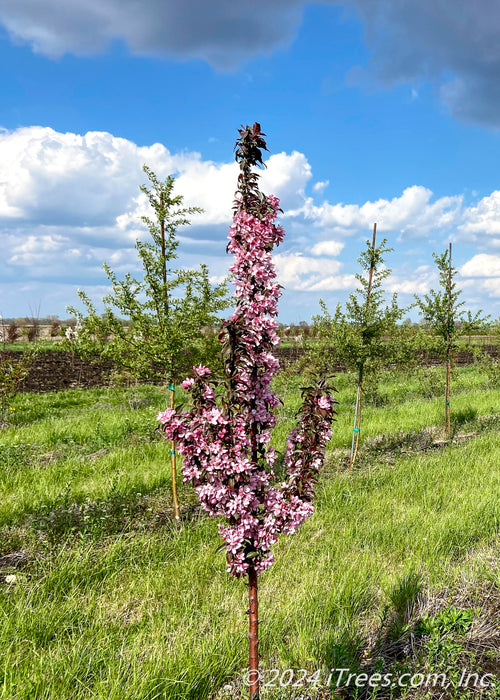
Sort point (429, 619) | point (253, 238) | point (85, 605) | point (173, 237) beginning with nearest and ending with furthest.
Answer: point (253, 238)
point (429, 619)
point (85, 605)
point (173, 237)

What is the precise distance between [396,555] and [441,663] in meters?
1.64

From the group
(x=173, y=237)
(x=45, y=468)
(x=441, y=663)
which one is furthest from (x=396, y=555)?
(x=45, y=468)

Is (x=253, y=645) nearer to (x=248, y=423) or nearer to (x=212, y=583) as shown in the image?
(x=248, y=423)

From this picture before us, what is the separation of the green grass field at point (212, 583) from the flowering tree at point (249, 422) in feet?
3.31

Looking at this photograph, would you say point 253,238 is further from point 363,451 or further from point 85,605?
point 363,451

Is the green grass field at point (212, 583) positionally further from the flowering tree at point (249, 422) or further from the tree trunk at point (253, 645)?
the flowering tree at point (249, 422)

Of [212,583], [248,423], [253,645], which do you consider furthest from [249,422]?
[212,583]

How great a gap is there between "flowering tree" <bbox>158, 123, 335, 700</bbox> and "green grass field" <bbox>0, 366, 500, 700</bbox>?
3.31 feet

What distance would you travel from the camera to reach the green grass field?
3.48 meters

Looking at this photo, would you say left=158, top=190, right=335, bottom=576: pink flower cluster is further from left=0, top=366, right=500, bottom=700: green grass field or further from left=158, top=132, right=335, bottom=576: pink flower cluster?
left=0, top=366, right=500, bottom=700: green grass field

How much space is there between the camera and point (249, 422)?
267 centimetres

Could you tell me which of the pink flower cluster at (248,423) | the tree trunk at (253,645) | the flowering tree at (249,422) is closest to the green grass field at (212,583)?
the tree trunk at (253,645)

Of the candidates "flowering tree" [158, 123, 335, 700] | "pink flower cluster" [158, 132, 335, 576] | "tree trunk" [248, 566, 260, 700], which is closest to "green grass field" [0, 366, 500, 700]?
"tree trunk" [248, 566, 260, 700]

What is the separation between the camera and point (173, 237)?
7047 mm
